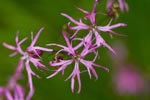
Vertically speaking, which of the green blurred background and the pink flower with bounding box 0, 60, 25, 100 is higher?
the green blurred background

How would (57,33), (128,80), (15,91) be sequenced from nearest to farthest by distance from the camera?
(15,91) < (57,33) < (128,80)

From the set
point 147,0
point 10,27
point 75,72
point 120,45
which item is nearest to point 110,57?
point 120,45

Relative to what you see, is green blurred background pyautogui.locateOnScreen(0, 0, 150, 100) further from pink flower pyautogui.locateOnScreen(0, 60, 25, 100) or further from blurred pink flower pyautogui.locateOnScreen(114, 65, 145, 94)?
pink flower pyautogui.locateOnScreen(0, 60, 25, 100)

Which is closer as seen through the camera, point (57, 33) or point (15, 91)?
point (15, 91)

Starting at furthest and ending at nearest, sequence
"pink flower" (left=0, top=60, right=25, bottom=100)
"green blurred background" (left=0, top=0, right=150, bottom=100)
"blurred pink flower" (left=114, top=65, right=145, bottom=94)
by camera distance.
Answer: "blurred pink flower" (left=114, top=65, right=145, bottom=94), "green blurred background" (left=0, top=0, right=150, bottom=100), "pink flower" (left=0, top=60, right=25, bottom=100)

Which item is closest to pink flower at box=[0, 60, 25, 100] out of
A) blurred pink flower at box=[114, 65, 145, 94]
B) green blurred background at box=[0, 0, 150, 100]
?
green blurred background at box=[0, 0, 150, 100]

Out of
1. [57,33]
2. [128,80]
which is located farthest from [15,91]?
[128,80]

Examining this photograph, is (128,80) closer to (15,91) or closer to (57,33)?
(57,33)

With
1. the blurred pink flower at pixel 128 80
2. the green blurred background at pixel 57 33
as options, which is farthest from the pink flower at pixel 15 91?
the blurred pink flower at pixel 128 80

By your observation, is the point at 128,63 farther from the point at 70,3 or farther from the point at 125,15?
the point at 70,3
